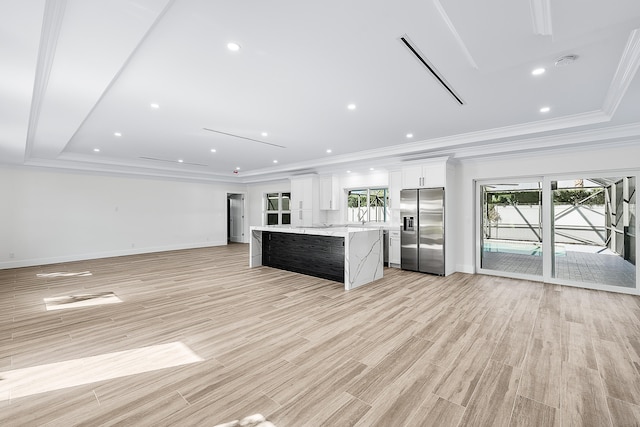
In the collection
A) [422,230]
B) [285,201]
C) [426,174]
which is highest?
[426,174]

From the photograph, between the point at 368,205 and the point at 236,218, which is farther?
the point at 236,218

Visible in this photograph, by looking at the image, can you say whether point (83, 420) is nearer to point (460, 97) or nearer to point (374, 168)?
point (460, 97)

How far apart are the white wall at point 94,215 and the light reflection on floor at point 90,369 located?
265 inches

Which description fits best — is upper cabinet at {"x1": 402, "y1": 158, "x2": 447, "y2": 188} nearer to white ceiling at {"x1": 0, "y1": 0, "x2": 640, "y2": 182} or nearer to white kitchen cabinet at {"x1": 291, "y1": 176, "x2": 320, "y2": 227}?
white ceiling at {"x1": 0, "y1": 0, "x2": 640, "y2": 182}

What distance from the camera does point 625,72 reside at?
267cm

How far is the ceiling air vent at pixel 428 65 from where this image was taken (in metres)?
2.29

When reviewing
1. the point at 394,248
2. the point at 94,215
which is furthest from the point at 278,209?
the point at 94,215

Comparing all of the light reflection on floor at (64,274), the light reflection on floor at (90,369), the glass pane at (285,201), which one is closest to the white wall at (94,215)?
the light reflection on floor at (64,274)

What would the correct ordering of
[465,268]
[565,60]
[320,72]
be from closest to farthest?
1. [565,60]
2. [320,72]
3. [465,268]

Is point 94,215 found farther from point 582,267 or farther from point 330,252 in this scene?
point 582,267

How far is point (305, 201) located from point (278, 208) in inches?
105

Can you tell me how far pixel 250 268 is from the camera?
654 centimetres

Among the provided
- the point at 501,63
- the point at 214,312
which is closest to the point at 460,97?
the point at 501,63

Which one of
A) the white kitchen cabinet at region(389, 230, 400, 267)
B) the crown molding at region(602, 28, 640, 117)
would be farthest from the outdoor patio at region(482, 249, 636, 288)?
the crown molding at region(602, 28, 640, 117)
